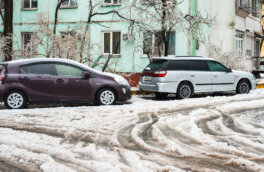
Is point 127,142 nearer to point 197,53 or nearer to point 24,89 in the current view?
point 24,89

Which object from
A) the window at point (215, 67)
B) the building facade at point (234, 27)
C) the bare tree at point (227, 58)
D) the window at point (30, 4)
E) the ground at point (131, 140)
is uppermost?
the window at point (30, 4)

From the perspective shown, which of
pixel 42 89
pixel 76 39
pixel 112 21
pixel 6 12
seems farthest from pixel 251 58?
pixel 42 89

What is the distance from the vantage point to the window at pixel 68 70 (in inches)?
460

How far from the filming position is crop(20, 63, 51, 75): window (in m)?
11.5

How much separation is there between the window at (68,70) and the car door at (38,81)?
27cm

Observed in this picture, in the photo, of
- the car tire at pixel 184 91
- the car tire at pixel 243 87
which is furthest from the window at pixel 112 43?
the car tire at pixel 184 91

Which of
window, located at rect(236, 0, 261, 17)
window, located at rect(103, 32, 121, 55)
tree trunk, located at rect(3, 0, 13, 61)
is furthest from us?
window, located at rect(236, 0, 261, 17)

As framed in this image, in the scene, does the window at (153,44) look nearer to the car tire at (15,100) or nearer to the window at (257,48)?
the car tire at (15,100)

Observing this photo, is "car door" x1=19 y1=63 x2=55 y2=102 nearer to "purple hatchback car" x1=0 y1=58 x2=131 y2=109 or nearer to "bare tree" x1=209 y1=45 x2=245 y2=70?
"purple hatchback car" x1=0 y1=58 x2=131 y2=109

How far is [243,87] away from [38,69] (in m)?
8.79

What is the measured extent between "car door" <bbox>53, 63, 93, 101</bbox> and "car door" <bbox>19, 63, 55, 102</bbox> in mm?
208

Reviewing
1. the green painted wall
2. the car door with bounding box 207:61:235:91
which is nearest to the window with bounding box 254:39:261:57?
the green painted wall

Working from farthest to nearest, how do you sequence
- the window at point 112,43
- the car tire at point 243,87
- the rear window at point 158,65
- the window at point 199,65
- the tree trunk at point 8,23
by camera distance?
the window at point 112,43
the tree trunk at point 8,23
the car tire at point 243,87
the window at point 199,65
the rear window at point 158,65

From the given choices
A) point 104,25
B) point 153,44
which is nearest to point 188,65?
point 153,44
